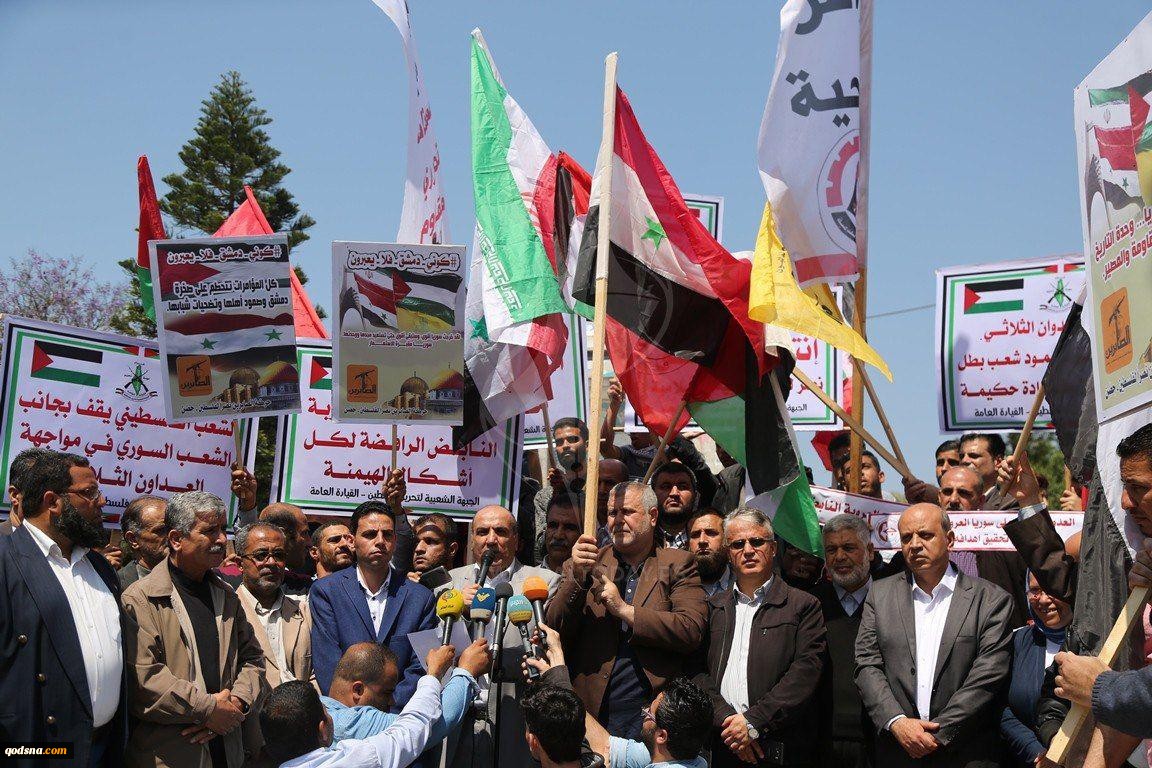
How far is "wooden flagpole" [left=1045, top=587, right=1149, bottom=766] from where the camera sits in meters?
4.58

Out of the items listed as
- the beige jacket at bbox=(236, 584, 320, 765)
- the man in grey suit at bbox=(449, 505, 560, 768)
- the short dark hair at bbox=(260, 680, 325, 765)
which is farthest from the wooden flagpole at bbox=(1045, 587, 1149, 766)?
the beige jacket at bbox=(236, 584, 320, 765)

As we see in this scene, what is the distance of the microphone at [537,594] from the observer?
→ 5.53 metres

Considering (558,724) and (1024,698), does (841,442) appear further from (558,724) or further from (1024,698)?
(558,724)

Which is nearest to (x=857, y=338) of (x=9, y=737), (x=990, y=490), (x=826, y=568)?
(x=826, y=568)

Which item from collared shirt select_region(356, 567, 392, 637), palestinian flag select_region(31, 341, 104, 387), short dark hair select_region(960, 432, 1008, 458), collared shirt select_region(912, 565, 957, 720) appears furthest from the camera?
palestinian flag select_region(31, 341, 104, 387)

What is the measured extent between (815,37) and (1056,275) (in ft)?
7.63

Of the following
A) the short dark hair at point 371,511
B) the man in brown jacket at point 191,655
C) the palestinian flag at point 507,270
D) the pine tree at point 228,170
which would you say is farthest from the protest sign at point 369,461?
the pine tree at point 228,170

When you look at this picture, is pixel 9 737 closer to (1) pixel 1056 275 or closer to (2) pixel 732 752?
(2) pixel 732 752

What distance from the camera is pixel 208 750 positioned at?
19.0 feet

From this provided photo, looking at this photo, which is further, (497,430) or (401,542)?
(497,430)

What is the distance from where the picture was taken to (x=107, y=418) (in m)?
8.70

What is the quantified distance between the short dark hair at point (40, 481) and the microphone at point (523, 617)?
1.96 meters

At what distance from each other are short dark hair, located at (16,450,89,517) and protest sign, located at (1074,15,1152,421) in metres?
4.17

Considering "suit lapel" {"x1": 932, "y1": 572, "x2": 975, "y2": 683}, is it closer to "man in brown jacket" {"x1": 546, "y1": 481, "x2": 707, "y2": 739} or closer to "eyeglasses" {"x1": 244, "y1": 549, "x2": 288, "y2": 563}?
"man in brown jacket" {"x1": 546, "y1": 481, "x2": 707, "y2": 739}
